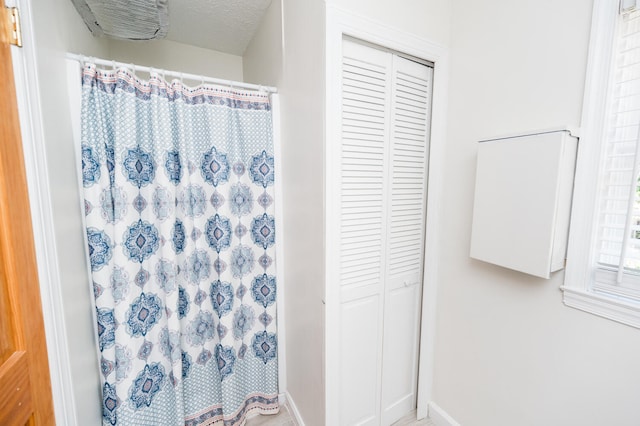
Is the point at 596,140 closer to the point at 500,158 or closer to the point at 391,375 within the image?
the point at 500,158

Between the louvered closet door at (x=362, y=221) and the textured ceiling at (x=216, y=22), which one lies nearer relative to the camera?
the louvered closet door at (x=362, y=221)

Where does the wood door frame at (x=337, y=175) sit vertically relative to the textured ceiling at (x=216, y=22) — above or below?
below

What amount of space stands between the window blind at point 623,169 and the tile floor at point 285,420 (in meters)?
1.24

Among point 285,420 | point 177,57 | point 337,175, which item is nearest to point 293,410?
point 285,420

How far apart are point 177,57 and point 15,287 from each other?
87.5 inches

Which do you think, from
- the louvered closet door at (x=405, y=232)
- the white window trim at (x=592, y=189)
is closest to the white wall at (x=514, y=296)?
the white window trim at (x=592, y=189)

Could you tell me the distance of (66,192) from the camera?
100 centimetres

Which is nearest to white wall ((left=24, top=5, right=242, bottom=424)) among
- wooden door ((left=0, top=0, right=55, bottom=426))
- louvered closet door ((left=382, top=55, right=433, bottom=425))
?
wooden door ((left=0, top=0, right=55, bottom=426))

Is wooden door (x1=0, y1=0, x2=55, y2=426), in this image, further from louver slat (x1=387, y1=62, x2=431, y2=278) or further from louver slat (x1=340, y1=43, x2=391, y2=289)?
louver slat (x1=387, y1=62, x2=431, y2=278)

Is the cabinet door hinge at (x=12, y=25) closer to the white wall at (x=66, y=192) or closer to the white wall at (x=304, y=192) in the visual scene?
the white wall at (x=66, y=192)

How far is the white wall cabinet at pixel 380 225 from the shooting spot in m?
1.16

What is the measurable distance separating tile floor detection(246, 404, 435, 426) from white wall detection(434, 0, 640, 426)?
20cm

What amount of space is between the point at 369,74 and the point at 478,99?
1.82ft

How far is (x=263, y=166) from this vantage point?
1.52 m
